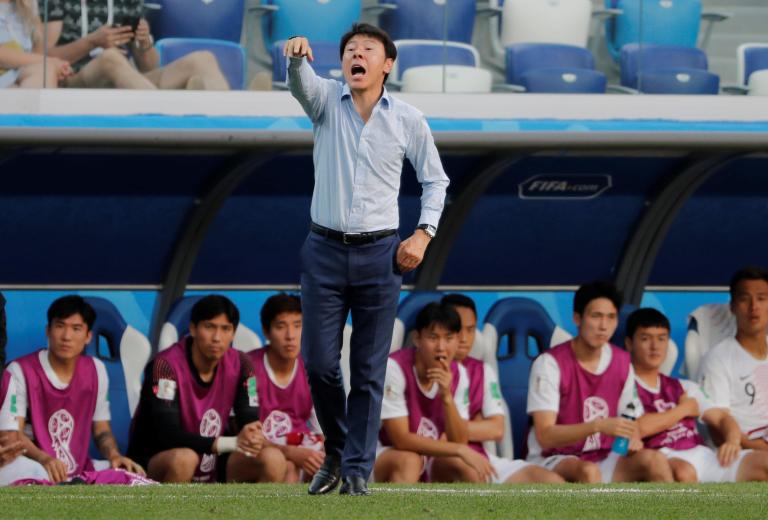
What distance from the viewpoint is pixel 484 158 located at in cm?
809

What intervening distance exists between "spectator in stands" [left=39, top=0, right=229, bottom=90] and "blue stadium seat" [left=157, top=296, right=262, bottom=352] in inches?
44.4

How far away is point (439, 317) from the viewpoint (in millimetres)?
7418

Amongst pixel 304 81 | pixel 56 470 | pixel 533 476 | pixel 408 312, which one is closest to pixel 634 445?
pixel 533 476

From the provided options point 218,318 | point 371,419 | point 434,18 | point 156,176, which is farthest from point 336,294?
point 434,18

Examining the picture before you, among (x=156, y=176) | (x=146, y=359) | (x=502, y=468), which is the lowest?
(x=502, y=468)

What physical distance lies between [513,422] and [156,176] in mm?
2302

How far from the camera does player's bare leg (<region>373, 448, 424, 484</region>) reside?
7254 millimetres

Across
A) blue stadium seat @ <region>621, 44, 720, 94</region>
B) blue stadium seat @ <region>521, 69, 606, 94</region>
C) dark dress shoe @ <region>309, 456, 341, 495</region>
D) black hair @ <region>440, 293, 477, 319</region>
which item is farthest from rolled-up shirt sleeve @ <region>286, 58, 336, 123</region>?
blue stadium seat @ <region>621, 44, 720, 94</region>


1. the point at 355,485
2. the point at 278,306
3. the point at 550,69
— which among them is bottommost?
the point at 355,485

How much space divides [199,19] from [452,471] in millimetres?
2775

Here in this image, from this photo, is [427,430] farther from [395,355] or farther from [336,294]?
[336,294]

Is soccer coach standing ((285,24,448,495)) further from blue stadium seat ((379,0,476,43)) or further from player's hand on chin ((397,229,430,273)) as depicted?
blue stadium seat ((379,0,476,43))

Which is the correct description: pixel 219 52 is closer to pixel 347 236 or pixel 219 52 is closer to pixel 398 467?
pixel 398 467

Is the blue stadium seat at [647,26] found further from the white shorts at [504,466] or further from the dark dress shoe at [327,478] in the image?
the dark dress shoe at [327,478]
